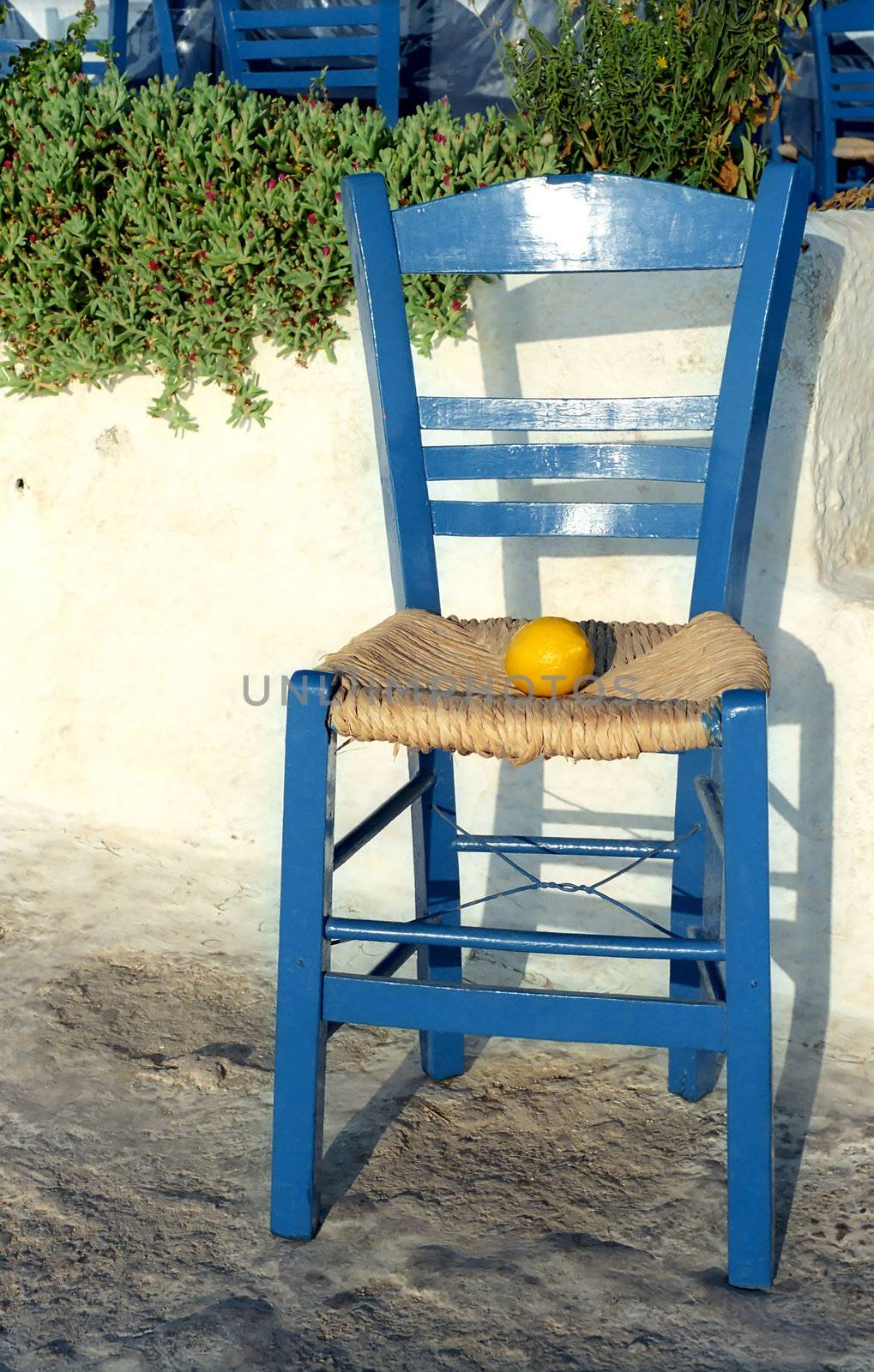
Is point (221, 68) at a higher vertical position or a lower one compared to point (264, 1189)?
higher

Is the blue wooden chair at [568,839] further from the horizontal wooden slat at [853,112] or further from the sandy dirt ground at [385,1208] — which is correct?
the horizontal wooden slat at [853,112]

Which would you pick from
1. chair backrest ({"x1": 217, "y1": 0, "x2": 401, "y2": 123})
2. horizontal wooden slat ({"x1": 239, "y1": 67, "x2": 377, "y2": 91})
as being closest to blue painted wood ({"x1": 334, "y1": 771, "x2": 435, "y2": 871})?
chair backrest ({"x1": 217, "y1": 0, "x2": 401, "y2": 123})

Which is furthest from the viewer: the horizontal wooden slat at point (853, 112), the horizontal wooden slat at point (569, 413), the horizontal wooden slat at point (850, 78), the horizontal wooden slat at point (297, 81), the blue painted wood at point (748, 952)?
the horizontal wooden slat at point (853, 112)

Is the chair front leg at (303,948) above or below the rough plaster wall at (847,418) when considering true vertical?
below

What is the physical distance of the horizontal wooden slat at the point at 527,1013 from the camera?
Result: 1401 millimetres

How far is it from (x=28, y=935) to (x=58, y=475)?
0.87 metres

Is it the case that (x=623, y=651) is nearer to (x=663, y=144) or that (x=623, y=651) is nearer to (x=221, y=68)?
(x=663, y=144)

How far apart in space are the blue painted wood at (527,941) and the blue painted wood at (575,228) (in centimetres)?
84

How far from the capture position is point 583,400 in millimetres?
1750

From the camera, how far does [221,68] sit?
4.14 metres

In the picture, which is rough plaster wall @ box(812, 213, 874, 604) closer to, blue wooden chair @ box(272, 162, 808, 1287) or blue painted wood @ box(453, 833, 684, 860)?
blue wooden chair @ box(272, 162, 808, 1287)

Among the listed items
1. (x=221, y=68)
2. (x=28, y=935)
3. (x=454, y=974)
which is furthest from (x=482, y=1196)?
(x=221, y=68)

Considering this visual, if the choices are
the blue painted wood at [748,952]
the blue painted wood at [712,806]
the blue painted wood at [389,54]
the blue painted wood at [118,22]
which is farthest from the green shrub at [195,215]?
the blue painted wood at [118,22]

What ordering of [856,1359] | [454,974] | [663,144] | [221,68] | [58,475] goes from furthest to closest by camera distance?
[221,68]
[58,475]
[663,144]
[454,974]
[856,1359]
